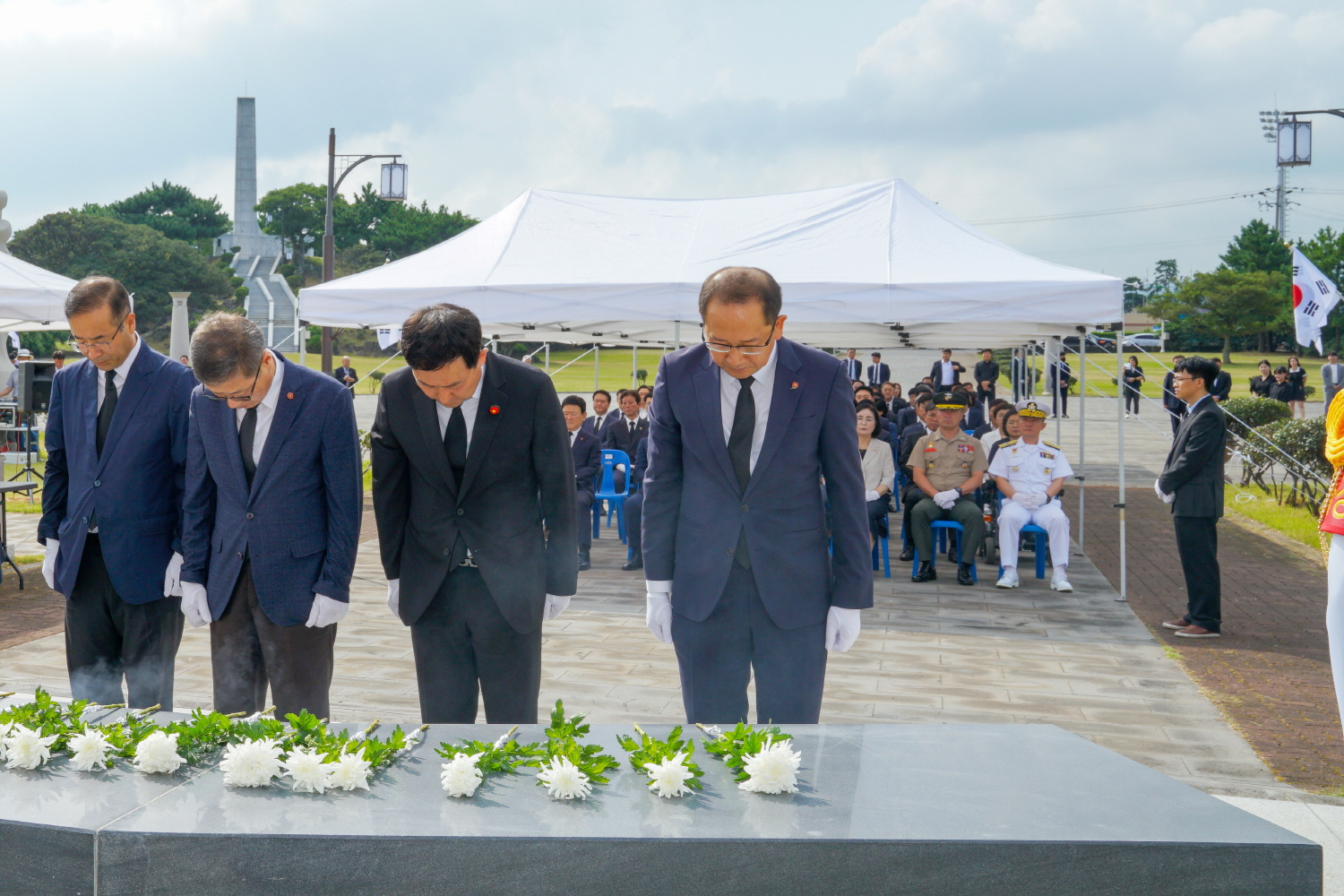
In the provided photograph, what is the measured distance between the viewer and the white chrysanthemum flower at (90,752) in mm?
2441

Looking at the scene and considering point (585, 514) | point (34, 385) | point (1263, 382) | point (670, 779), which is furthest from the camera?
point (1263, 382)

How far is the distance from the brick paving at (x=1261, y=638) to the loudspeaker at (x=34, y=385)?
10.6m

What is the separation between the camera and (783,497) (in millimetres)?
3303

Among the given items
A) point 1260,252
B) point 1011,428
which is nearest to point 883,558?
point 1011,428

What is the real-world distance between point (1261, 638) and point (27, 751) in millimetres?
7417

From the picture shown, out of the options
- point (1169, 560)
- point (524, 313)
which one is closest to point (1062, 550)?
point (1169, 560)

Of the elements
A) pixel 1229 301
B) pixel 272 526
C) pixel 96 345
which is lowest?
pixel 272 526

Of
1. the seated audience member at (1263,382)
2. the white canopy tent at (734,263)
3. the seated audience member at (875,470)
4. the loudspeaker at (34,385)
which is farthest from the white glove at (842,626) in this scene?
the seated audience member at (1263,382)

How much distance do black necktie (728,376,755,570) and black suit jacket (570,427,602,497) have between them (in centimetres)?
717

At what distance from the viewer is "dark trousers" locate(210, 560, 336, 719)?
358cm

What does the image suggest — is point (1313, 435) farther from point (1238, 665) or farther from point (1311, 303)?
point (1238, 665)

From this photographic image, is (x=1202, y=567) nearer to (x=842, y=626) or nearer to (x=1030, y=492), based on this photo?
(x=1030, y=492)

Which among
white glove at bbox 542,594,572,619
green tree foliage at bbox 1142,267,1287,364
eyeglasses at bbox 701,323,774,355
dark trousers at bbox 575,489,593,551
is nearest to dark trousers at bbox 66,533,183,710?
white glove at bbox 542,594,572,619

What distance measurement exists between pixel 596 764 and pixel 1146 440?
2844cm
